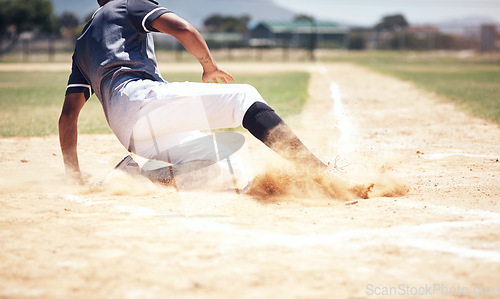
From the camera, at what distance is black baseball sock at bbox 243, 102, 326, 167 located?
3.00 metres

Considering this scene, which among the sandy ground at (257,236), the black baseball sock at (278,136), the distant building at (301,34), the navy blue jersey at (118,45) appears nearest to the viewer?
the sandy ground at (257,236)

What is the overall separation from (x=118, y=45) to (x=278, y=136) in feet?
3.94

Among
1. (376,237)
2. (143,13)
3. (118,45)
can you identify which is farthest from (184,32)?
(376,237)

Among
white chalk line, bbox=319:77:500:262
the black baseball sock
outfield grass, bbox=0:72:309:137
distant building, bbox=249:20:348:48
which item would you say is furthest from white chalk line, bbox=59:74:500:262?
distant building, bbox=249:20:348:48

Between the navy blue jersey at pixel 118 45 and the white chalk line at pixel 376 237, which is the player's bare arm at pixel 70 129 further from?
the white chalk line at pixel 376 237

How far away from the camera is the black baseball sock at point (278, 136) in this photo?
3.00 m

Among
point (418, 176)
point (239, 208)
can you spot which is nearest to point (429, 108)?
point (418, 176)

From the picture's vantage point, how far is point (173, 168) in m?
3.60

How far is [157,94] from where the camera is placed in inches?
123

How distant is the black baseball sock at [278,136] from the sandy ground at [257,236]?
27cm

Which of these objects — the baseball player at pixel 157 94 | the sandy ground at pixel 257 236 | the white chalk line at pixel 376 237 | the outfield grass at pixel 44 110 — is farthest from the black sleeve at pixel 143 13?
the outfield grass at pixel 44 110

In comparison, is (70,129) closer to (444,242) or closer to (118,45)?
(118,45)

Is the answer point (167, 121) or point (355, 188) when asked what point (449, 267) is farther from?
point (167, 121)

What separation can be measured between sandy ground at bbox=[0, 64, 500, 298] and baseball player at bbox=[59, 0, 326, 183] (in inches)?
12.8
